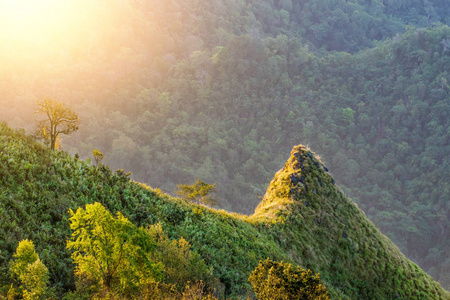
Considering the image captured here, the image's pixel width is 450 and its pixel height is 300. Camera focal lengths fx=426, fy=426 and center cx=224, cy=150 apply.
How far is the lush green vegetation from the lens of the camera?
11.5 meters

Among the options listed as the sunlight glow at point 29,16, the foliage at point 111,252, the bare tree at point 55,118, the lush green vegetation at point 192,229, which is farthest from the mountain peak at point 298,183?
the sunlight glow at point 29,16

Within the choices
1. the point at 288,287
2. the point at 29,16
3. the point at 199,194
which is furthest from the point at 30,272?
the point at 29,16

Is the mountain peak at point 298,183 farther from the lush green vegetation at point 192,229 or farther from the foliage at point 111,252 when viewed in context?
the foliage at point 111,252

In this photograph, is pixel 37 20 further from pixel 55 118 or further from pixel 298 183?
pixel 55 118

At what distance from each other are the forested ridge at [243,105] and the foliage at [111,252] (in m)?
91.7

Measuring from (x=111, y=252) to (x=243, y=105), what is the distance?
130304 mm

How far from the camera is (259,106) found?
140m

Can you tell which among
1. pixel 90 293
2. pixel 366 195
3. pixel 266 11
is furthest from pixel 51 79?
pixel 90 293

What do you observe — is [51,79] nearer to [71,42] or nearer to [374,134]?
[71,42]

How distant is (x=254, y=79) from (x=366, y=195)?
51.7 meters

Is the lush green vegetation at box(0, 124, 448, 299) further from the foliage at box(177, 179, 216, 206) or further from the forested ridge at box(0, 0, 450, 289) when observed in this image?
the forested ridge at box(0, 0, 450, 289)

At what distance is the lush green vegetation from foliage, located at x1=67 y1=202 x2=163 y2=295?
0.03 metres

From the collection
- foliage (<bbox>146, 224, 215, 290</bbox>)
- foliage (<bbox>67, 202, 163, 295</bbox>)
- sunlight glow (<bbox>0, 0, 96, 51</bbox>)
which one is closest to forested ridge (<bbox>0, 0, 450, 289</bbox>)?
sunlight glow (<bbox>0, 0, 96, 51</bbox>)

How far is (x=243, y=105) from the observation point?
138 meters
